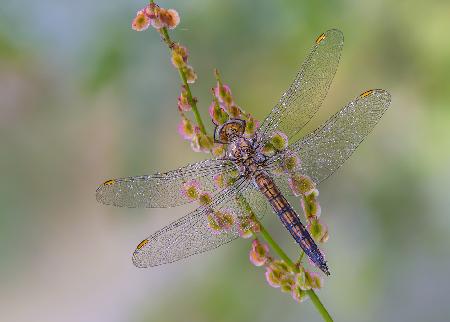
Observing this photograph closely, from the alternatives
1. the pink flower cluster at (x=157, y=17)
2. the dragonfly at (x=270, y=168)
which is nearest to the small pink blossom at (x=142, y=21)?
the pink flower cluster at (x=157, y=17)

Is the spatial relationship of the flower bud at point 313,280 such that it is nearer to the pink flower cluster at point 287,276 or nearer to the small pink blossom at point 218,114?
the pink flower cluster at point 287,276

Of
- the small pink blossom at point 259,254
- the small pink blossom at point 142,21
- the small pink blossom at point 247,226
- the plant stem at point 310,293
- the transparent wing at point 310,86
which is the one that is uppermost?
the small pink blossom at point 142,21

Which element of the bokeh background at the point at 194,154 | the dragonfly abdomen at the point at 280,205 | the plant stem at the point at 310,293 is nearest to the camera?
the plant stem at the point at 310,293

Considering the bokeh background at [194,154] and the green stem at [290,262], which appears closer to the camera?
the green stem at [290,262]

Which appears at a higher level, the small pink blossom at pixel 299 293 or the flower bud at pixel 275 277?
the flower bud at pixel 275 277

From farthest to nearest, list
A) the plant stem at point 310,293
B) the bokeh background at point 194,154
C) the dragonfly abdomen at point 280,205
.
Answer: the bokeh background at point 194,154 → the dragonfly abdomen at point 280,205 → the plant stem at point 310,293

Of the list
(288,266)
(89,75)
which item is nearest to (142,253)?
(288,266)

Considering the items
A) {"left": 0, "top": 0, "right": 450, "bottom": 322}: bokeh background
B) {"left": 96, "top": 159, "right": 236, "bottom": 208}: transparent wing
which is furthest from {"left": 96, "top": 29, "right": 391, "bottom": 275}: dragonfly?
{"left": 0, "top": 0, "right": 450, "bottom": 322}: bokeh background

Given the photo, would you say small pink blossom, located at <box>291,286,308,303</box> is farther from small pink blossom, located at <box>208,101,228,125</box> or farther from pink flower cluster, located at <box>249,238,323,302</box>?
small pink blossom, located at <box>208,101,228,125</box>

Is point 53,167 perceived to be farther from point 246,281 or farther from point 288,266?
point 288,266
